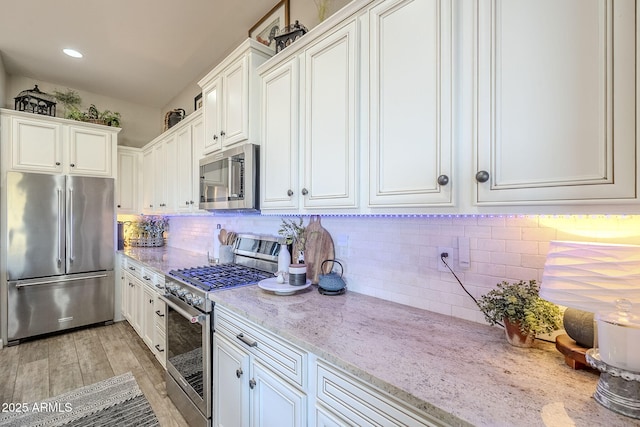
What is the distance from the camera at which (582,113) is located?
2.54ft

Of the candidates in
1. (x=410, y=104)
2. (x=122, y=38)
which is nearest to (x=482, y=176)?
(x=410, y=104)

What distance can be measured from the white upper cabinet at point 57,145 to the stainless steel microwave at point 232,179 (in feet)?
7.41

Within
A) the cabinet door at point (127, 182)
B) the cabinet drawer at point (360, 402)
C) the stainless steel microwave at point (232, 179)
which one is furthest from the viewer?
the cabinet door at point (127, 182)

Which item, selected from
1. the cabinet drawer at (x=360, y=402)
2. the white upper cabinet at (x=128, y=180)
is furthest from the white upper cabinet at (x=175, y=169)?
the cabinet drawer at (x=360, y=402)

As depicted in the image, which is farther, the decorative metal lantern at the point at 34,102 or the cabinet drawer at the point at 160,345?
the decorative metal lantern at the point at 34,102

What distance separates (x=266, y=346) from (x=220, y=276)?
93 cm

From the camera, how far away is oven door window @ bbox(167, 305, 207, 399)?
5.96ft

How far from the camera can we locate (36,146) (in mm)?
3268

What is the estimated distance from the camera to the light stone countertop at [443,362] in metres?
0.71

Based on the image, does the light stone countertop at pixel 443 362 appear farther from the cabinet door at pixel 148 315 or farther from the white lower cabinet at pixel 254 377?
the cabinet door at pixel 148 315

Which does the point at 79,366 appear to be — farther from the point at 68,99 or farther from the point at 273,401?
the point at 68,99

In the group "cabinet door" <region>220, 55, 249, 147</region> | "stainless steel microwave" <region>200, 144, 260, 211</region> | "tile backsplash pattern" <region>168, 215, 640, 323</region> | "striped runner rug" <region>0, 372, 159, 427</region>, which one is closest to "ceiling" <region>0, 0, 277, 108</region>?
"cabinet door" <region>220, 55, 249, 147</region>

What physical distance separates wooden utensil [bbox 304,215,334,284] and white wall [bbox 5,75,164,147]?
3933 millimetres

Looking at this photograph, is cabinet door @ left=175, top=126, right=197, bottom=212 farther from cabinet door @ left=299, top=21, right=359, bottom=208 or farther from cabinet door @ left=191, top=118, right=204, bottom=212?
cabinet door @ left=299, top=21, right=359, bottom=208
